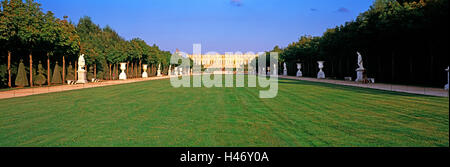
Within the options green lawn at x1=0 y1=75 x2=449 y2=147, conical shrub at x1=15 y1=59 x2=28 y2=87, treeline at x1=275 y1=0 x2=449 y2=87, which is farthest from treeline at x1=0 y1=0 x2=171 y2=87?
treeline at x1=275 y1=0 x2=449 y2=87

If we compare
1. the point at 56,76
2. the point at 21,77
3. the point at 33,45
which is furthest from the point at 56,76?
the point at 33,45

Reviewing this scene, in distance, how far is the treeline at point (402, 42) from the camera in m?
20.0

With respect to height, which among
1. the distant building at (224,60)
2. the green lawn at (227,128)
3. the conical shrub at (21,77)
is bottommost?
the green lawn at (227,128)

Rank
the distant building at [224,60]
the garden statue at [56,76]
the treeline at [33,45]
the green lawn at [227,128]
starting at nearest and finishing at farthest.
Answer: the green lawn at [227,128]
the treeline at [33,45]
the garden statue at [56,76]
the distant building at [224,60]

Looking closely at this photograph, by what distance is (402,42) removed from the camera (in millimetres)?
23844

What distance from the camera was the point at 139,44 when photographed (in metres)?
46.3

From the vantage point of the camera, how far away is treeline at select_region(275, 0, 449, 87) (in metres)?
20.0

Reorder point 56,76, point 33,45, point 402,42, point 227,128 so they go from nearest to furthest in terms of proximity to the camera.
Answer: point 227,128 < point 33,45 < point 402,42 < point 56,76

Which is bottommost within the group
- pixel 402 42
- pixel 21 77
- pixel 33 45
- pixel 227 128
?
pixel 227 128

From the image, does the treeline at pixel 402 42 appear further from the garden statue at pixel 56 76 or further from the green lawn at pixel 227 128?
the garden statue at pixel 56 76

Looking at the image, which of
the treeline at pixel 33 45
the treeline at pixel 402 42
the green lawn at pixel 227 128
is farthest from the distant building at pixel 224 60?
the green lawn at pixel 227 128

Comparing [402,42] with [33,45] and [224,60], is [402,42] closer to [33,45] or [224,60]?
[33,45]
